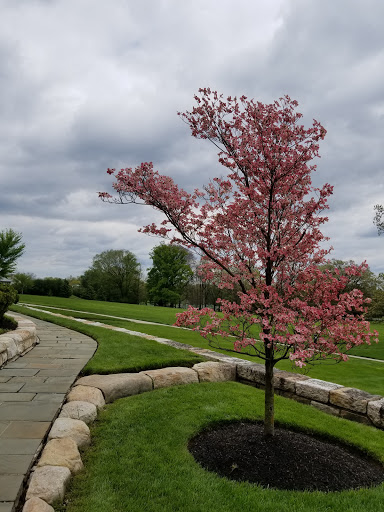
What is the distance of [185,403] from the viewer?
513cm

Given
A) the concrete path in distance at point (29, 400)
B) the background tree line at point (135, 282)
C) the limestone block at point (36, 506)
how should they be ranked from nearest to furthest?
the limestone block at point (36, 506), the concrete path in distance at point (29, 400), the background tree line at point (135, 282)

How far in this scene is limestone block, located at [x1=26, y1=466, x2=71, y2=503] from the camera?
2771mm

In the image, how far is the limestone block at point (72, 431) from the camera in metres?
3.73

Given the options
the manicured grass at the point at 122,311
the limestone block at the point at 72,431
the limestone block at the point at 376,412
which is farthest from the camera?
the manicured grass at the point at 122,311

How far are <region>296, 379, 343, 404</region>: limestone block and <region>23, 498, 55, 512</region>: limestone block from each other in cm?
428

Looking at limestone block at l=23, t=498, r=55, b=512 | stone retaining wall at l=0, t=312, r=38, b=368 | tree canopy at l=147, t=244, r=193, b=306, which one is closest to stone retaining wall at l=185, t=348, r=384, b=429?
limestone block at l=23, t=498, r=55, b=512

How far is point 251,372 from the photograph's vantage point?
6762mm

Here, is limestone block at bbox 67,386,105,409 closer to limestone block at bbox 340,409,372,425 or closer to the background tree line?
limestone block at bbox 340,409,372,425

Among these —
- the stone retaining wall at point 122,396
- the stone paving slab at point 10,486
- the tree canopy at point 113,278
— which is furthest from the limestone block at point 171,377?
the tree canopy at point 113,278

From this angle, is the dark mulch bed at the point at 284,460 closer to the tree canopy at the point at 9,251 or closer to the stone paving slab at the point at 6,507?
the stone paving slab at the point at 6,507

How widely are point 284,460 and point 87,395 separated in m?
2.65

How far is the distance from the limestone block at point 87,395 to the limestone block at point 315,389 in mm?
3166

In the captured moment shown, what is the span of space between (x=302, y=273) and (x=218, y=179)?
149 centimetres

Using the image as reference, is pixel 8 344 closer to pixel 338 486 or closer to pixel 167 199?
pixel 167 199
